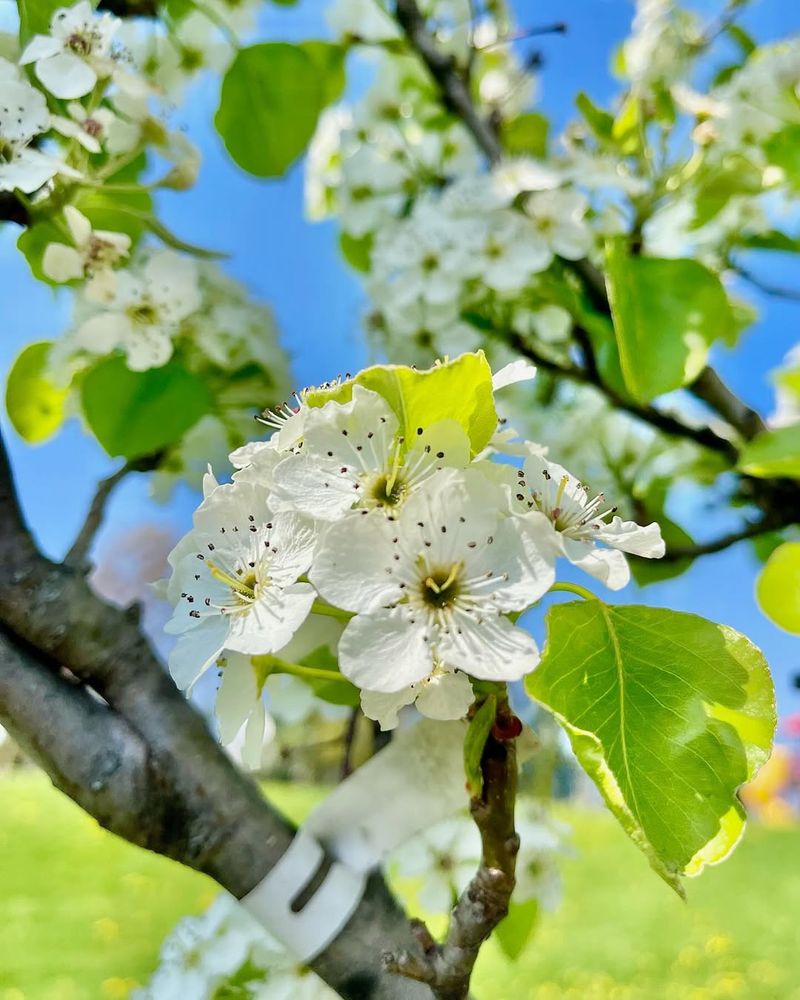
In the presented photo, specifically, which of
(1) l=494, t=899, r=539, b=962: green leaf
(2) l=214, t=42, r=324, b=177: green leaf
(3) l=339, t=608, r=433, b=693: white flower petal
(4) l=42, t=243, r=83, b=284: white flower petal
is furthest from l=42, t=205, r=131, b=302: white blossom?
(1) l=494, t=899, r=539, b=962: green leaf

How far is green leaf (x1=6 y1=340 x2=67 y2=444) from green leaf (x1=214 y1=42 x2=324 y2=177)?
220 mm

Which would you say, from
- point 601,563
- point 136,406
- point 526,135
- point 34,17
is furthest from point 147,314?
point 526,135

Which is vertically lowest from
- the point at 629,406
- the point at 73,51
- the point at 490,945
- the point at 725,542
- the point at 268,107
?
the point at 490,945

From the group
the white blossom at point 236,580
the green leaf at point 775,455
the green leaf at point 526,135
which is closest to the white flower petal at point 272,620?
the white blossom at point 236,580

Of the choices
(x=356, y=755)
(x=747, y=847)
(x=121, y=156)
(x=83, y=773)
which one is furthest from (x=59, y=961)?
(x=747, y=847)

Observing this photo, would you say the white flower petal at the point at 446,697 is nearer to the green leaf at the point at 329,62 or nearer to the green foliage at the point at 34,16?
the green foliage at the point at 34,16

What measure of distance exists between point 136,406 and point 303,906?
0.35 m

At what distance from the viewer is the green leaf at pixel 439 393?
1.01 ft

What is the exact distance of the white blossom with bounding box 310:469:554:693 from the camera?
10.9 inches

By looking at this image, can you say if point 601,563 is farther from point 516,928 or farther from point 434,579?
point 516,928

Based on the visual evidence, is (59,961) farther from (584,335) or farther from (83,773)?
(584,335)

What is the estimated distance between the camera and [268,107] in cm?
71

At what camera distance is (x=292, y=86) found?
0.71 m

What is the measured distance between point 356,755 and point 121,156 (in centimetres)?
43
